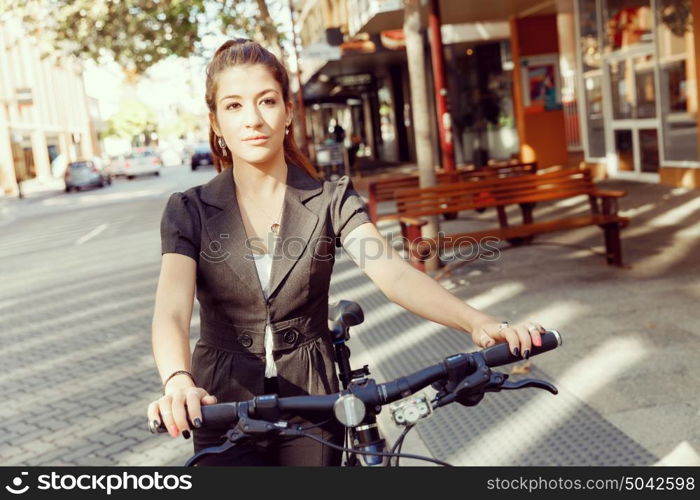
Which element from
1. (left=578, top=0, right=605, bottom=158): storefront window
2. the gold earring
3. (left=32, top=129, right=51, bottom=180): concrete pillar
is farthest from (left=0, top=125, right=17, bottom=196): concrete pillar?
the gold earring

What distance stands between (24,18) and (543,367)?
751 inches

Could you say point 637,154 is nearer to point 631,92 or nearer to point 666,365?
point 631,92

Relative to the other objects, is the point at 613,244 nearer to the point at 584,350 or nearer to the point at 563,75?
the point at 584,350

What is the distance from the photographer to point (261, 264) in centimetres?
226

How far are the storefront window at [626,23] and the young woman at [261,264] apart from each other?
1355cm

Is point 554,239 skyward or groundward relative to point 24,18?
groundward

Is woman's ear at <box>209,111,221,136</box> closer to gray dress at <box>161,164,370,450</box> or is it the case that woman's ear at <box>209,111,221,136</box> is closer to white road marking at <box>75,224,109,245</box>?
gray dress at <box>161,164,370,450</box>

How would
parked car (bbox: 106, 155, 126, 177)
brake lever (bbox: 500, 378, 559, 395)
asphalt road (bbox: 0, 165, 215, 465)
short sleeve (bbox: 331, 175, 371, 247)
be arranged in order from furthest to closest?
parked car (bbox: 106, 155, 126, 177), asphalt road (bbox: 0, 165, 215, 465), short sleeve (bbox: 331, 175, 371, 247), brake lever (bbox: 500, 378, 559, 395)

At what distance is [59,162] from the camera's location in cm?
6481

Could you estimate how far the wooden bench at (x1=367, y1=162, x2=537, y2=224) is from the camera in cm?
1141

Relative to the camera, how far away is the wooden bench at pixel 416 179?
11414 mm

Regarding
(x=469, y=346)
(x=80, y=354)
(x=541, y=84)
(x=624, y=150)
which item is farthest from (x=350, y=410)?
(x=541, y=84)

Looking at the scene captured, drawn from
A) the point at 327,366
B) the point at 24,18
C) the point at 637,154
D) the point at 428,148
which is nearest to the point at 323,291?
the point at 327,366
